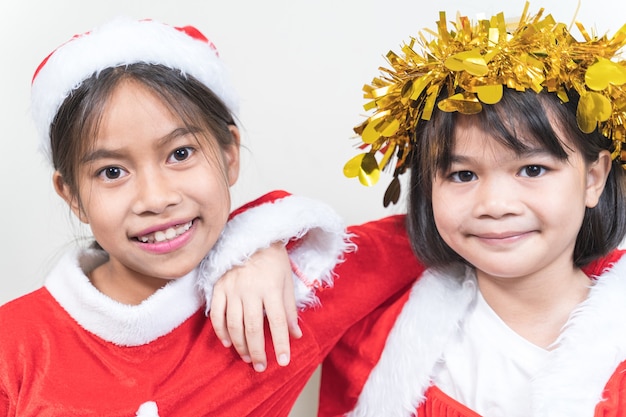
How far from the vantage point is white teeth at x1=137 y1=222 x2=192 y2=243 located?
118cm

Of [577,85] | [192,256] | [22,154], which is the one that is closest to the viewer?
[577,85]

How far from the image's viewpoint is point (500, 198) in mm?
1123

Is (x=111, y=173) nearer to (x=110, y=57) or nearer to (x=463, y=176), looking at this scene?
(x=110, y=57)

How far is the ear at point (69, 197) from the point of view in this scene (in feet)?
4.02

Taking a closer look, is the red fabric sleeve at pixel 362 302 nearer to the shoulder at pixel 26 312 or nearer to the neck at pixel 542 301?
the neck at pixel 542 301

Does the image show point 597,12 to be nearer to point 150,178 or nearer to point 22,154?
point 150,178

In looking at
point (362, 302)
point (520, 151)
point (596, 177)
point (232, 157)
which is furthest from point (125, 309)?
point (596, 177)

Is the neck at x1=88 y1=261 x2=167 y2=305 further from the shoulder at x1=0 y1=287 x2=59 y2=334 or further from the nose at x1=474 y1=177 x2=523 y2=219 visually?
the nose at x1=474 y1=177 x2=523 y2=219

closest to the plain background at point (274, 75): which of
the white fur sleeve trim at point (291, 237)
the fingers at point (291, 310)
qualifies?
the white fur sleeve trim at point (291, 237)

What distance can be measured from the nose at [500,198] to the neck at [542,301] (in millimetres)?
155

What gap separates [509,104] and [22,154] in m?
1.13

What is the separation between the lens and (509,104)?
1.11 m

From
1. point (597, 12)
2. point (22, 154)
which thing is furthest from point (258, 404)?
point (597, 12)

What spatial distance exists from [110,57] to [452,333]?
703 millimetres
